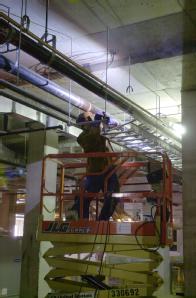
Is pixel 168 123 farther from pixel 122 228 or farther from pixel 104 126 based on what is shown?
pixel 122 228

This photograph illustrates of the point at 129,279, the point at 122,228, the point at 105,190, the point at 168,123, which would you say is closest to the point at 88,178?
the point at 105,190

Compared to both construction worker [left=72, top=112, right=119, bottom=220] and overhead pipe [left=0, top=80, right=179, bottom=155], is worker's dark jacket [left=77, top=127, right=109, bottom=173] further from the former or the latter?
overhead pipe [left=0, top=80, right=179, bottom=155]

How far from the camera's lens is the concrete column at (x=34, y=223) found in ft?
20.8

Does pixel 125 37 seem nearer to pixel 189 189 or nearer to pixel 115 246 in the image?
pixel 189 189

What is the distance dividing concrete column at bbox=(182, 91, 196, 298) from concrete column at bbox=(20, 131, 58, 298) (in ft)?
7.60

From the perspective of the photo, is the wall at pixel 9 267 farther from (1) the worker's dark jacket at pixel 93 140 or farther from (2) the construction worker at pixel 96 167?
(1) the worker's dark jacket at pixel 93 140

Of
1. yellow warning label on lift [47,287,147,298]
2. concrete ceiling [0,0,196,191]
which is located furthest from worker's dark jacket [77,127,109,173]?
yellow warning label on lift [47,287,147,298]

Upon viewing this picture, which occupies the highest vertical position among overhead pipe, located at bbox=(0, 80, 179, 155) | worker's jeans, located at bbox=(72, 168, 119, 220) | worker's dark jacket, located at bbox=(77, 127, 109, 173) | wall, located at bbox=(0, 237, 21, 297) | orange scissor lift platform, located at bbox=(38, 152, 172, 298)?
overhead pipe, located at bbox=(0, 80, 179, 155)

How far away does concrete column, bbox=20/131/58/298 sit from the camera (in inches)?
249

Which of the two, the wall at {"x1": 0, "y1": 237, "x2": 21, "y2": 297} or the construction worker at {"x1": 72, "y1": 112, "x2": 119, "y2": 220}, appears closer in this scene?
the construction worker at {"x1": 72, "y1": 112, "x2": 119, "y2": 220}

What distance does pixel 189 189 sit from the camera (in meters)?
6.64

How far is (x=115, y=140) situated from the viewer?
7191 mm

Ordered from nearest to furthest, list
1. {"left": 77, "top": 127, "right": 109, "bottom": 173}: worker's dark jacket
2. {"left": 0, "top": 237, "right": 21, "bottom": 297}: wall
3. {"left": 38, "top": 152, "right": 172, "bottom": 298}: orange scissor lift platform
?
{"left": 38, "top": 152, "right": 172, "bottom": 298}: orange scissor lift platform
{"left": 77, "top": 127, "right": 109, "bottom": 173}: worker's dark jacket
{"left": 0, "top": 237, "right": 21, "bottom": 297}: wall

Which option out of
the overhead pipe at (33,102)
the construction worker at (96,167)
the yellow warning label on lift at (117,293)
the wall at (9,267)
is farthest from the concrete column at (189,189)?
the wall at (9,267)
